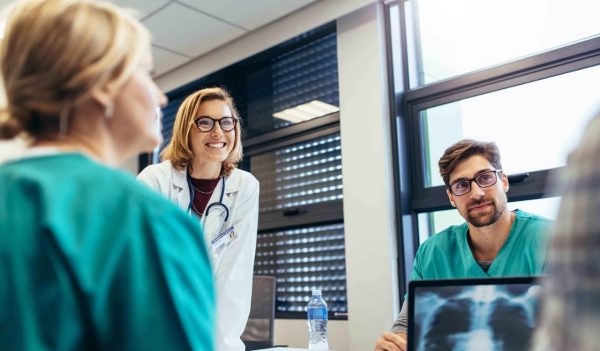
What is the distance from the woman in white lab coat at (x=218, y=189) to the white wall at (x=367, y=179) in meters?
1.00

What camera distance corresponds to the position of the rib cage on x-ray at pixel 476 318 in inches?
35.9

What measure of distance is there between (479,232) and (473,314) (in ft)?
2.18

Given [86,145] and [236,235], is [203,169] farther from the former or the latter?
[86,145]

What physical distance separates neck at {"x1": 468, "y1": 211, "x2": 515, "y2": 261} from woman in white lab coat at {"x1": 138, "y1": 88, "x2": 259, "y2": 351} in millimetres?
674

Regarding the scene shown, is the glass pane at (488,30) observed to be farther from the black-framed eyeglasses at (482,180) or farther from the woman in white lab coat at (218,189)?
the woman in white lab coat at (218,189)

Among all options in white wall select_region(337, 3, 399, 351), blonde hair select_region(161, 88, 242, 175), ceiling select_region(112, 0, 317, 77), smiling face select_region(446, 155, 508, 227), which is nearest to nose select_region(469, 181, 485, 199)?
smiling face select_region(446, 155, 508, 227)

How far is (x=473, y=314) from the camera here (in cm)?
95

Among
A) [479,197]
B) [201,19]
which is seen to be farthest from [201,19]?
[479,197]

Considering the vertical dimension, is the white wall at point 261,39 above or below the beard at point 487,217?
above

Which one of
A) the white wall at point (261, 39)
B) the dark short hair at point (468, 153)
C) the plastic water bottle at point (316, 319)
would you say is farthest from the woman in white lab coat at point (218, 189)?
the white wall at point (261, 39)

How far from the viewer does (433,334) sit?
0.97 metres

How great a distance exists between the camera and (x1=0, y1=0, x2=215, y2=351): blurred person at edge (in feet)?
1.53

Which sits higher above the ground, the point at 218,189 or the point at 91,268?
the point at 218,189

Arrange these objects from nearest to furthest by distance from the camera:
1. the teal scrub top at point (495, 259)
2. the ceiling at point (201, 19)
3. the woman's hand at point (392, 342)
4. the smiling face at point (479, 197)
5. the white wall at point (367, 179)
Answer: the woman's hand at point (392, 342) < the teal scrub top at point (495, 259) < the smiling face at point (479, 197) < the white wall at point (367, 179) < the ceiling at point (201, 19)
